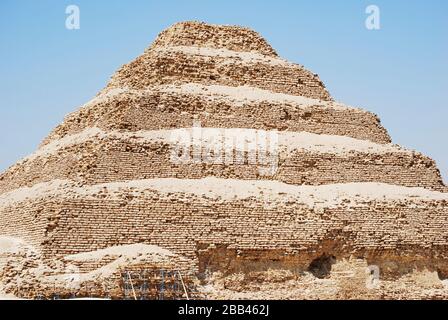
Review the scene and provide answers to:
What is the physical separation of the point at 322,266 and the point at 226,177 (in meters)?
4.21

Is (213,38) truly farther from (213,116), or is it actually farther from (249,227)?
(249,227)

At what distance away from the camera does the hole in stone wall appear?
30.4m

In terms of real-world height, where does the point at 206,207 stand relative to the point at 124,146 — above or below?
below

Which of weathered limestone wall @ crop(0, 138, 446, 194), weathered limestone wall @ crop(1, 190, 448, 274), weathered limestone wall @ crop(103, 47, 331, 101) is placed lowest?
weathered limestone wall @ crop(1, 190, 448, 274)

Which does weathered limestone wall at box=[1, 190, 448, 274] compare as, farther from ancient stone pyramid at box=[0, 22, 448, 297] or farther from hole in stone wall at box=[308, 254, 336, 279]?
hole in stone wall at box=[308, 254, 336, 279]

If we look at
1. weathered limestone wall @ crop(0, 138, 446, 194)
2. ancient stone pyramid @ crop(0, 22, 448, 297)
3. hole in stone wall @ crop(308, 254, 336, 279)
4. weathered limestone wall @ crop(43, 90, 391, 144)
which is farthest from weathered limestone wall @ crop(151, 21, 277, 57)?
hole in stone wall @ crop(308, 254, 336, 279)

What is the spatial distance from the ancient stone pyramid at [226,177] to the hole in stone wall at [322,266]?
47 millimetres

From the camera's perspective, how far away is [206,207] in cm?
2936

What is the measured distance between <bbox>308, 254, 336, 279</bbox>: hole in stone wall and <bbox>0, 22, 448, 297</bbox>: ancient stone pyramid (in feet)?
0.15

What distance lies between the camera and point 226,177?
31484mm
